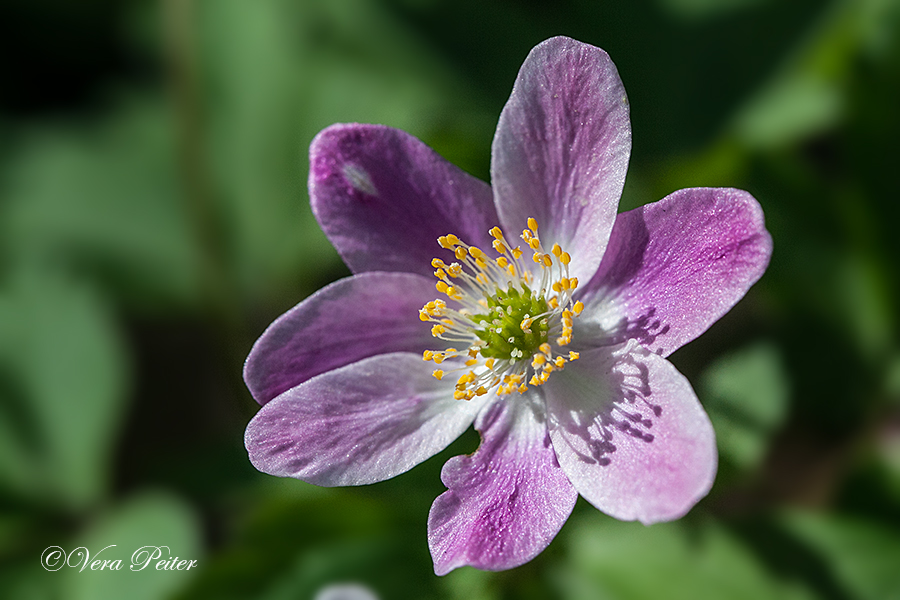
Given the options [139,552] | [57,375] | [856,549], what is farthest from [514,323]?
[57,375]

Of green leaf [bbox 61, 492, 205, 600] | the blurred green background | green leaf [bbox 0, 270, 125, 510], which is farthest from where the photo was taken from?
green leaf [bbox 0, 270, 125, 510]

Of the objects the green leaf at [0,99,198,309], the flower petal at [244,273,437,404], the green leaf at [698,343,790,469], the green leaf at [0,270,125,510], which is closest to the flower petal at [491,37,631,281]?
the flower petal at [244,273,437,404]

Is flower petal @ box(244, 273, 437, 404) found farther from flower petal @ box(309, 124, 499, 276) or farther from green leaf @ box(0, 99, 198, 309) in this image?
green leaf @ box(0, 99, 198, 309)

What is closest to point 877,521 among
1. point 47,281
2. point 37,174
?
point 47,281

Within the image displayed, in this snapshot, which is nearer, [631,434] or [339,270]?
[631,434]

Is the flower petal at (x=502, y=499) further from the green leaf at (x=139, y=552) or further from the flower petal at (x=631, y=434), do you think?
the green leaf at (x=139, y=552)

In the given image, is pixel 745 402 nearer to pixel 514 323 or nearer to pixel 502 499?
pixel 514 323

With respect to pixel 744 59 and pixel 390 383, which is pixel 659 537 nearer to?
pixel 390 383
